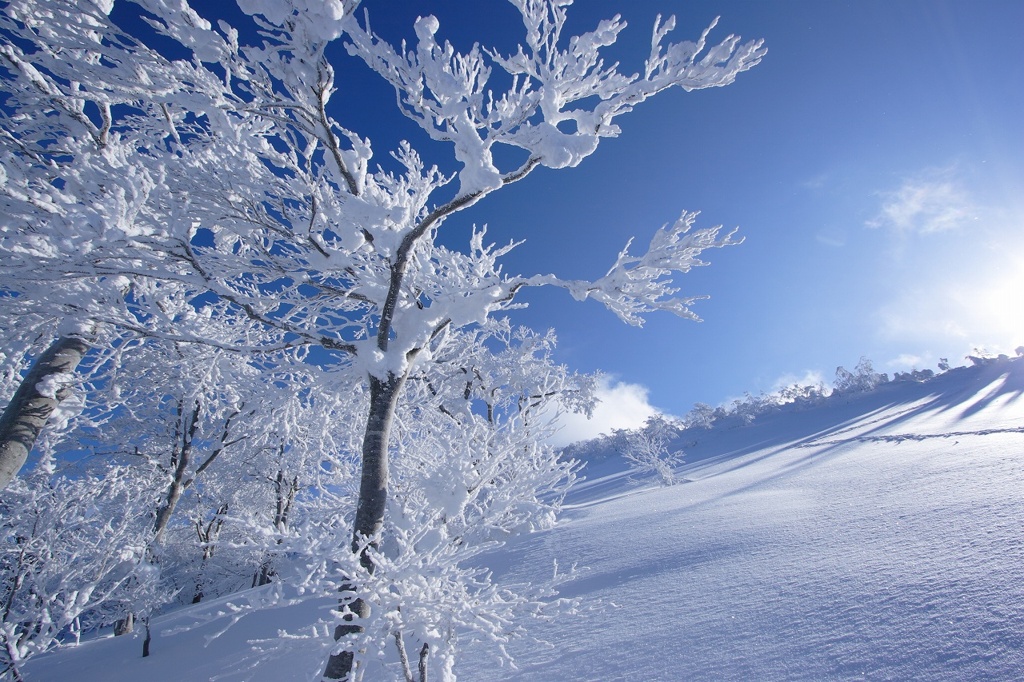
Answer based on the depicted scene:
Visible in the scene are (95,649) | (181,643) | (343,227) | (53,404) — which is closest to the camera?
(343,227)

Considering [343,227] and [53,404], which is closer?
[343,227]

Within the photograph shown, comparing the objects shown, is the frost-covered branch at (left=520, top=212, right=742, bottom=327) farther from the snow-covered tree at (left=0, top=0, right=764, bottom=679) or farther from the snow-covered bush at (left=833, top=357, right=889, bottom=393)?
the snow-covered bush at (left=833, top=357, right=889, bottom=393)

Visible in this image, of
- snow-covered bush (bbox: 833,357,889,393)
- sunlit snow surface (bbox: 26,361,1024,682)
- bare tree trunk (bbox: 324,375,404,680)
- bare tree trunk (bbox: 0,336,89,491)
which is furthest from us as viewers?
snow-covered bush (bbox: 833,357,889,393)

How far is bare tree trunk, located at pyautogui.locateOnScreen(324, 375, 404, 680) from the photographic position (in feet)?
8.86

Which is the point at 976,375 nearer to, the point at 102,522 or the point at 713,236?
the point at 713,236

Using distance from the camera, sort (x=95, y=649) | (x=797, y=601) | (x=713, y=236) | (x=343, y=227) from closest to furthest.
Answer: (x=797, y=601), (x=343, y=227), (x=713, y=236), (x=95, y=649)

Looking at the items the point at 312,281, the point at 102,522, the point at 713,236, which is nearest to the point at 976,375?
the point at 713,236

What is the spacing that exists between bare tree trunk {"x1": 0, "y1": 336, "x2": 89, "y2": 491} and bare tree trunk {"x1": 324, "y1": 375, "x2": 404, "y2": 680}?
292 cm

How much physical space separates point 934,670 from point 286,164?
532 centimetres

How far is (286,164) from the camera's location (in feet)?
12.0

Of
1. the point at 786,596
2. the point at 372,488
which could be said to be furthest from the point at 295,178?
the point at 786,596

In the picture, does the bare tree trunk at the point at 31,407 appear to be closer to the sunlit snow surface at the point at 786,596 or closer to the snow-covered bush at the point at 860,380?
the sunlit snow surface at the point at 786,596

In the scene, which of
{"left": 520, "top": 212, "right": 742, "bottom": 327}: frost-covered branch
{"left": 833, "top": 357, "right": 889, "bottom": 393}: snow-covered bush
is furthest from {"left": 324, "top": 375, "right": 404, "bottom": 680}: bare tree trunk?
{"left": 833, "top": 357, "right": 889, "bottom": 393}: snow-covered bush

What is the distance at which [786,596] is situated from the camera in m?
2.98
